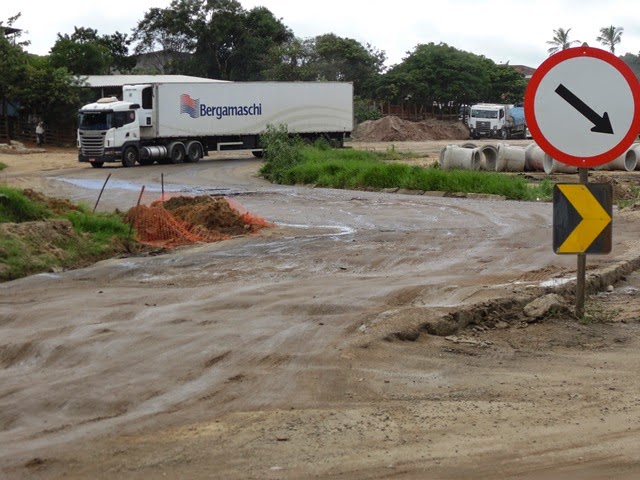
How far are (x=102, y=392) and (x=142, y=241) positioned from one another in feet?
29.9

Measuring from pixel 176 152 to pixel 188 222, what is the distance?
30287 mm

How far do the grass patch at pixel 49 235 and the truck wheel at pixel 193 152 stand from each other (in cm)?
3033

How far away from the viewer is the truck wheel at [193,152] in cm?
4685

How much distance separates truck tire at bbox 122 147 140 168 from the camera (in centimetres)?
4384

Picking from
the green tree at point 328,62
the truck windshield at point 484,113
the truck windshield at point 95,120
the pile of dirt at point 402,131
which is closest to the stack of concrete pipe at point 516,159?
the truck windshield at point 95,120

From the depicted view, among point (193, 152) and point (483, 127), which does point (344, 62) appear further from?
point (193, 152)

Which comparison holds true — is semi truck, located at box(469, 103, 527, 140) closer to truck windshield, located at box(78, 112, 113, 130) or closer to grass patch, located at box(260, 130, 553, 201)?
grass patch, located at box(260, 130, 553, 201)

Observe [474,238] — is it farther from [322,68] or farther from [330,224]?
[322,68]

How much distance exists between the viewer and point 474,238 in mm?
15625

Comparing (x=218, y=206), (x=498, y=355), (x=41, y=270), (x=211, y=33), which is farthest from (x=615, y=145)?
(x=211, y=33)

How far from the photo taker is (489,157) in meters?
38.6

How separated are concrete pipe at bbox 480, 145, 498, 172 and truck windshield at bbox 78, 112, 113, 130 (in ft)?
53.5

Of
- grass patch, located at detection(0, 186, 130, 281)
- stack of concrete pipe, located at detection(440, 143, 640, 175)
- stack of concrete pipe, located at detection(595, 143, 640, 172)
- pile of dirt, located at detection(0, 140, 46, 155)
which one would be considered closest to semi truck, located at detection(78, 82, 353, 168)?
pile of dirt, located at detection(0, 140, 46, 155)

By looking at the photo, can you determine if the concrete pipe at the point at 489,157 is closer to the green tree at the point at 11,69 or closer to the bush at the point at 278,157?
the bush at the point at 278,157
